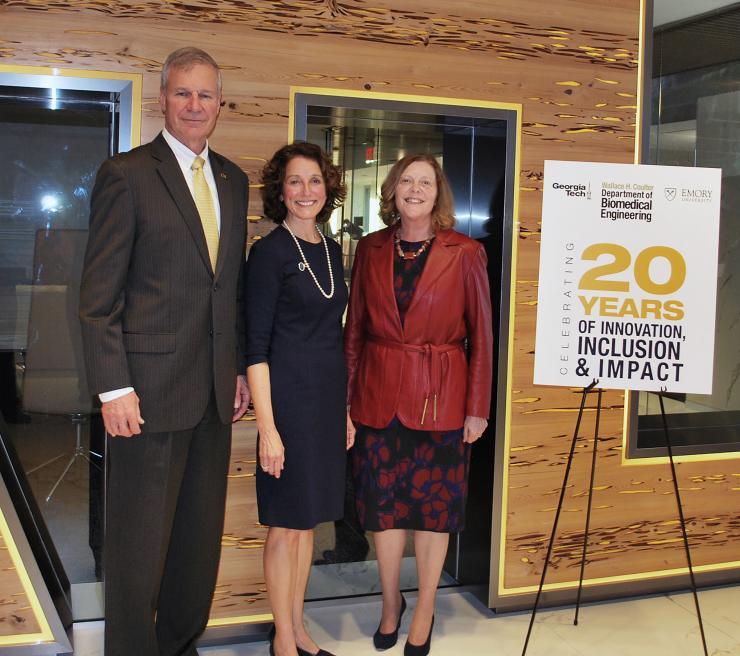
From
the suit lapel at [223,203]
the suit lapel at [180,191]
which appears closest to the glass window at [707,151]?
the suit lapel at [223,203]

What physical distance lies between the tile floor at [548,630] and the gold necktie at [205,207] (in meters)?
1.57

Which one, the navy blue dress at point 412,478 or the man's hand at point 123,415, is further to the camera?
the navy blue dress at point 412,478

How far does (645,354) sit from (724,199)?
46.7 inches

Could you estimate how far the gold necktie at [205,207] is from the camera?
2.35 metres

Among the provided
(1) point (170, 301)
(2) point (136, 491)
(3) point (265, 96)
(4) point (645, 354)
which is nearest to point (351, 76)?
(3) point (265, 96)

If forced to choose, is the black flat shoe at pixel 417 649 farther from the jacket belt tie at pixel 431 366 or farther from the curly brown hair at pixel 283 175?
the curly brown hair at pixel 283 175

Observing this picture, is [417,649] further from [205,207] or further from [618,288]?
[205,207]

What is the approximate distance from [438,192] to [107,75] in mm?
1204

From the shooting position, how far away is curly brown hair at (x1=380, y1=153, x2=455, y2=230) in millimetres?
2809

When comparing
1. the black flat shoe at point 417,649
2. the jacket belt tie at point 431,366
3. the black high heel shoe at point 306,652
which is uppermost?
the jacket belt tie at point 431,366

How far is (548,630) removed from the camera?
318 centimetres

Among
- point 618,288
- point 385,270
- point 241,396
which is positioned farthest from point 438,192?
point 241,396

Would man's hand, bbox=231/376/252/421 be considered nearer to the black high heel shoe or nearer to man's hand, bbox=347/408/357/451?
man's hand, bbox=347/408/357/451

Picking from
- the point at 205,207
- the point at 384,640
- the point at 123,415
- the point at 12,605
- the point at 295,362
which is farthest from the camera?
the point at 384,640
